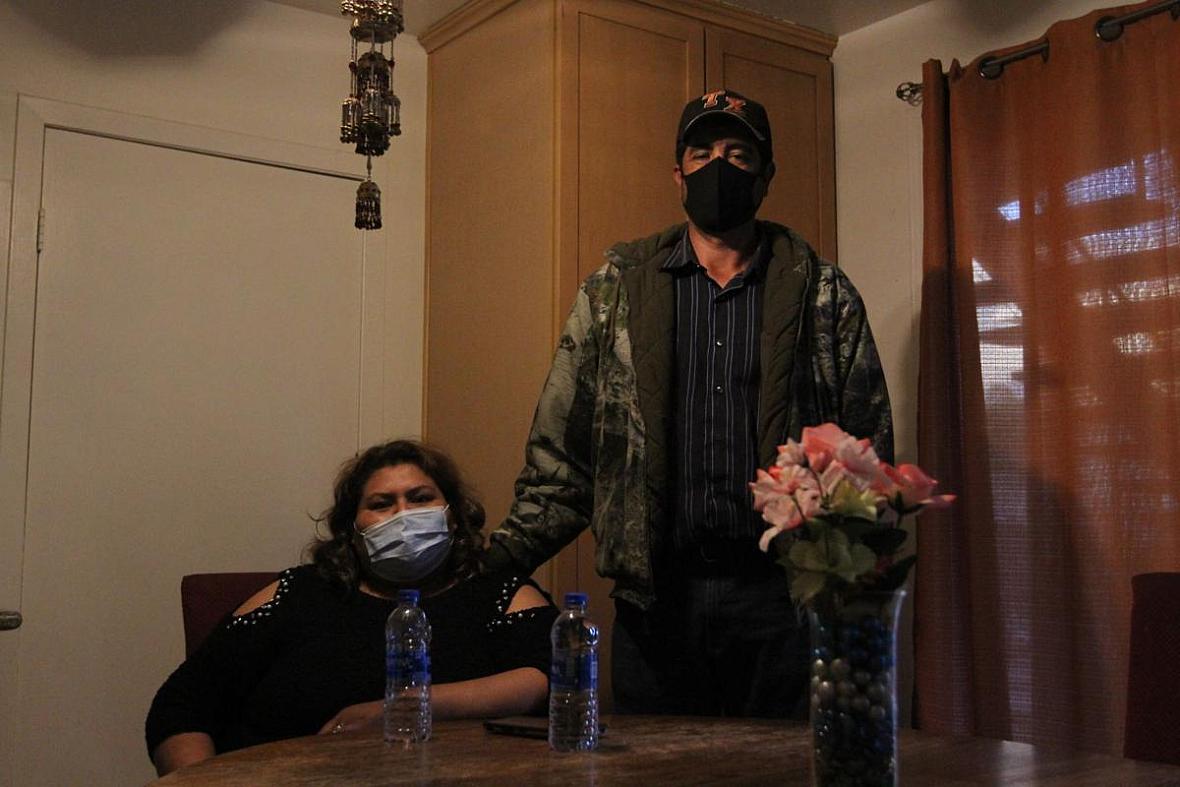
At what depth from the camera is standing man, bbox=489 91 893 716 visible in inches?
80.9

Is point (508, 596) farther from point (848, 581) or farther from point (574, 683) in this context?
point (848, 581)

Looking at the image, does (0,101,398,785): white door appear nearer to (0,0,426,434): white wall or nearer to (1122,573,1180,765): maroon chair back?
(0,0,426,434): white wall

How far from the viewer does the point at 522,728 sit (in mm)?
1557

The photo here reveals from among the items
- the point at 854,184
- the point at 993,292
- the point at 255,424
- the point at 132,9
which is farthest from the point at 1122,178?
the point at 132,9

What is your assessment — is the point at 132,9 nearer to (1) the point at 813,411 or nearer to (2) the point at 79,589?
(2) the point at 79,589

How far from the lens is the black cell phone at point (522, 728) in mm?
1542

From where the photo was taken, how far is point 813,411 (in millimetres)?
2174

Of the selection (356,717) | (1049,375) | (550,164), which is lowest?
(356,717)

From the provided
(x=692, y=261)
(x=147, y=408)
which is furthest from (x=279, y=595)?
(x=147, y=408)

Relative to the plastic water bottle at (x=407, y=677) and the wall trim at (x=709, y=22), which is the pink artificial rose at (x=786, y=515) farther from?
the wall trim at (x=709, y=22)

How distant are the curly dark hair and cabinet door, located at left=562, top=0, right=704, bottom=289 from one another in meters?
0.92

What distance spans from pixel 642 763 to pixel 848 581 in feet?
1.33

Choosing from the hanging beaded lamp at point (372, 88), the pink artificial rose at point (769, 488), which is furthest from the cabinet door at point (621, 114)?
the pink artificial rose at point (769, 488)

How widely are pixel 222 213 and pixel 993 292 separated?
1.95 meters
